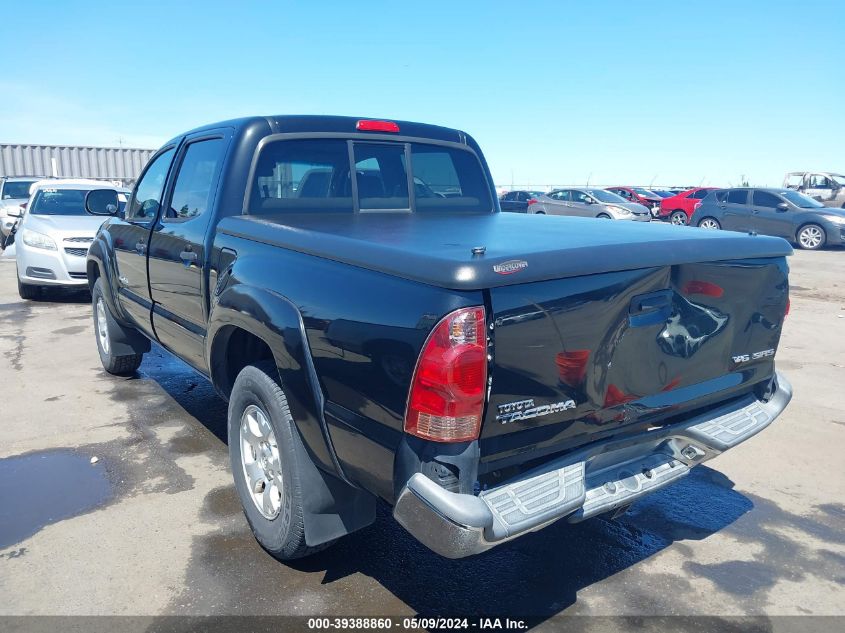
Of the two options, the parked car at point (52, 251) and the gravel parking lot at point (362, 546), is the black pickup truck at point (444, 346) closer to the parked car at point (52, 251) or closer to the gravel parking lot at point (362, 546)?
the gravel parking lot at point (362, 546)

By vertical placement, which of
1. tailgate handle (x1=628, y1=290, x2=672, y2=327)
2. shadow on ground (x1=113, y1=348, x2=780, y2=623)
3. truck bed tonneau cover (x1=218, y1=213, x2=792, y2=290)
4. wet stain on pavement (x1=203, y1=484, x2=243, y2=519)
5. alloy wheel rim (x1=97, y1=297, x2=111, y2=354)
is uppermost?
truck bed tonneau cover (x1=218, y1=213, x2=792, y2=290)

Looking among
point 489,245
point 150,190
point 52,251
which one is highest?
point 150,190

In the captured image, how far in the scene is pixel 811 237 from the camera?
59.0 ft

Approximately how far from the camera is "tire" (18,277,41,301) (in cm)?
1002

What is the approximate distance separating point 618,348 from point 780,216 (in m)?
18.3

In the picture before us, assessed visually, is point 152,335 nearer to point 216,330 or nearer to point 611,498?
point 216,330

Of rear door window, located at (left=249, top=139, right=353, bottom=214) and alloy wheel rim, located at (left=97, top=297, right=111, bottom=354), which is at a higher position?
rear door window, located at (left=249, top=139, right=353, bottom=214)

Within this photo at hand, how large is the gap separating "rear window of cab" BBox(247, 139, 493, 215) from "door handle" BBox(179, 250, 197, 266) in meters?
0.42

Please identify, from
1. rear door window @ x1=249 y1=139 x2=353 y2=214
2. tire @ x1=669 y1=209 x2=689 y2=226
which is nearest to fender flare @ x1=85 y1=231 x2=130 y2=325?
rear door window @ x1=249 y1=139 x2=353 y2=214

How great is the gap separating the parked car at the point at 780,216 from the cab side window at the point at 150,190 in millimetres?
16846

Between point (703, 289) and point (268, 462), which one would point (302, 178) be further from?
point (703, 289)

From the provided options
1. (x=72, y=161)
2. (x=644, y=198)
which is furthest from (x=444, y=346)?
(x=72, y=161)

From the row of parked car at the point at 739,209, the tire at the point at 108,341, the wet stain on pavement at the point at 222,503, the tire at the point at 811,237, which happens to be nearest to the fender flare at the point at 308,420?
the wet stain on pavement at the point at 222,503

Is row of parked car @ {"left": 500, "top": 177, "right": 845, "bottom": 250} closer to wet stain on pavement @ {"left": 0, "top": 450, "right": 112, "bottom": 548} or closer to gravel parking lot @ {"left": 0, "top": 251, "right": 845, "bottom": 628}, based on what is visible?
gravel parking lot @ {"left": 0, "top": 251, "right": 845, "bottom": 628}
